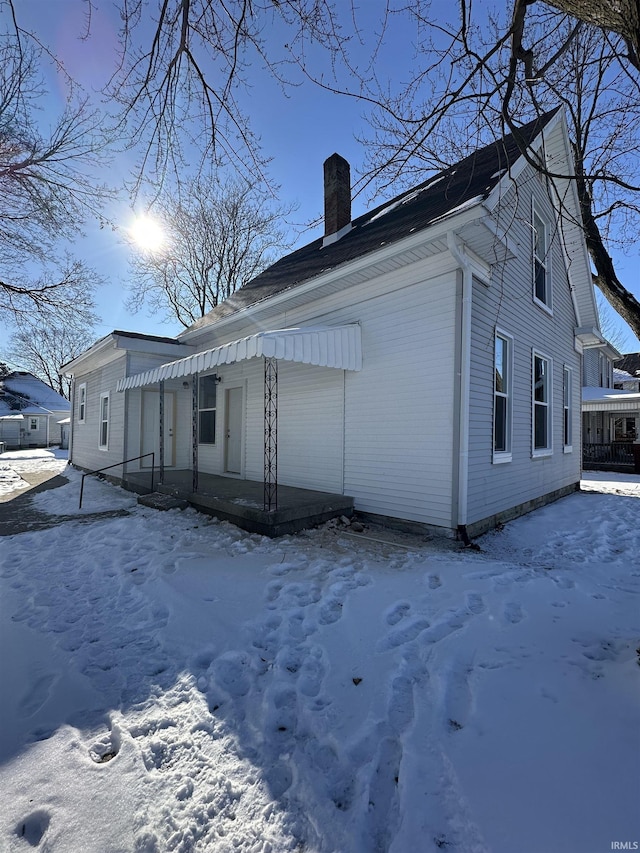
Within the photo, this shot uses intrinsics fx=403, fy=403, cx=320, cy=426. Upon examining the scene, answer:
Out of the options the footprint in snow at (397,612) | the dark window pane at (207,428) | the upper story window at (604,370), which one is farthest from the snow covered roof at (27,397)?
the upper story window at (604,370)

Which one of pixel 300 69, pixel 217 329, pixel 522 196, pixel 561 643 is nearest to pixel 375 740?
pixel 561 643

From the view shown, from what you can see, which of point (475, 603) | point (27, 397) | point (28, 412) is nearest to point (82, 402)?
point (475, 603)

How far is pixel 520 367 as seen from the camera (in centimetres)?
737

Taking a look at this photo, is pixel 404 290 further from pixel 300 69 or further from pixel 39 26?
pixel 39 26

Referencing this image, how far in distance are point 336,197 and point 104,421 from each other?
918 centimetres

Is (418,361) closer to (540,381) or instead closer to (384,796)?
(540,381)

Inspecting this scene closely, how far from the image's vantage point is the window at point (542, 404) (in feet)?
26.7

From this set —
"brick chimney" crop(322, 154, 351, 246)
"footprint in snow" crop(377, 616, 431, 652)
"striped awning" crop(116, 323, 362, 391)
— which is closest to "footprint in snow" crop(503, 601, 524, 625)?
"footprint in snow" crop(377, 616, 431, 652)

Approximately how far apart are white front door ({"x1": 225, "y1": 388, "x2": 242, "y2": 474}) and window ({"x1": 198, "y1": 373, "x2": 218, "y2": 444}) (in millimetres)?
536

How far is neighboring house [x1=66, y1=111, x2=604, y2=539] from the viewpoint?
216 inches

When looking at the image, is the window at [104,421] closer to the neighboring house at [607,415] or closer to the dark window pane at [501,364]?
the dark window pane at [501,364]

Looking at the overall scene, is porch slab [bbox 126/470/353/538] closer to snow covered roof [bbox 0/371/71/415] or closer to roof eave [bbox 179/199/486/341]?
roof eave [bbox 179/199/486/341]

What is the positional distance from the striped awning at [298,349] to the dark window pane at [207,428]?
3.36m

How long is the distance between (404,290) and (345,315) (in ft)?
4.22
